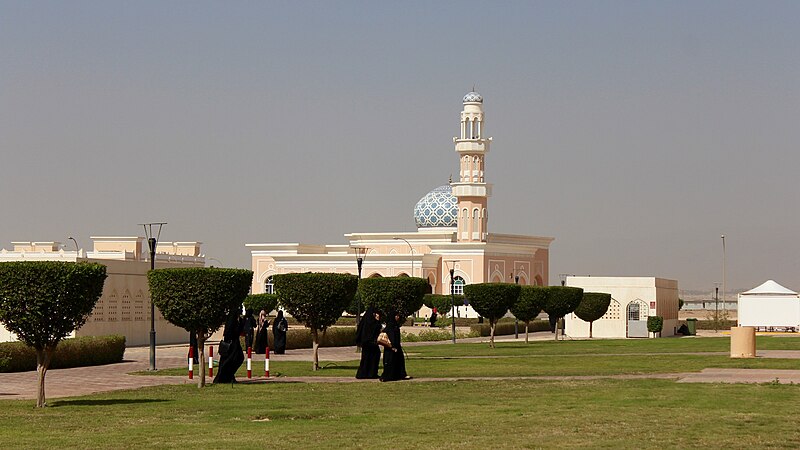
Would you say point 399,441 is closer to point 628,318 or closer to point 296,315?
point 296,315

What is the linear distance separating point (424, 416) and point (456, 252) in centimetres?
7591

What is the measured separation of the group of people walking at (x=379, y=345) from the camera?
1014 inches

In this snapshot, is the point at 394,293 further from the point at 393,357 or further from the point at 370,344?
the point at 393,357

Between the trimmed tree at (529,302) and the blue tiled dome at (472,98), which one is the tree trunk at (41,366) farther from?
the blue tiled dome at (472,98)

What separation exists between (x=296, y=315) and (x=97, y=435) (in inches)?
585

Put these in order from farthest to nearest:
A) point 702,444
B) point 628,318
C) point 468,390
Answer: point 628,318 < point 468,390 < point 702,444

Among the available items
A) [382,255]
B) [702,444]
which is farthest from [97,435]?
[382,255]

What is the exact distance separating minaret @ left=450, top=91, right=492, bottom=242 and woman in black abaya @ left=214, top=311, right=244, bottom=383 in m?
68.9

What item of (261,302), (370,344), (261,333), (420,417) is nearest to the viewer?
(420,417)

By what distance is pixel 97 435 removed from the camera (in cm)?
1612

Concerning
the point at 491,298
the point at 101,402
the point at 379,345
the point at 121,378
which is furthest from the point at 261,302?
the point at 101,402

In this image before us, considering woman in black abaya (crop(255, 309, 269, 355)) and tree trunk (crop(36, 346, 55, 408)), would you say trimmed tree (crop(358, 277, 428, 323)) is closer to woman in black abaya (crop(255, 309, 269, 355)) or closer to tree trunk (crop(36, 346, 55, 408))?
woman in black abaya (crop(255, 309, 269, 355))

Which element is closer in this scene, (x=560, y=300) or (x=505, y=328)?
(x=560, y=300)

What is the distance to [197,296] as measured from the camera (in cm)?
2381
